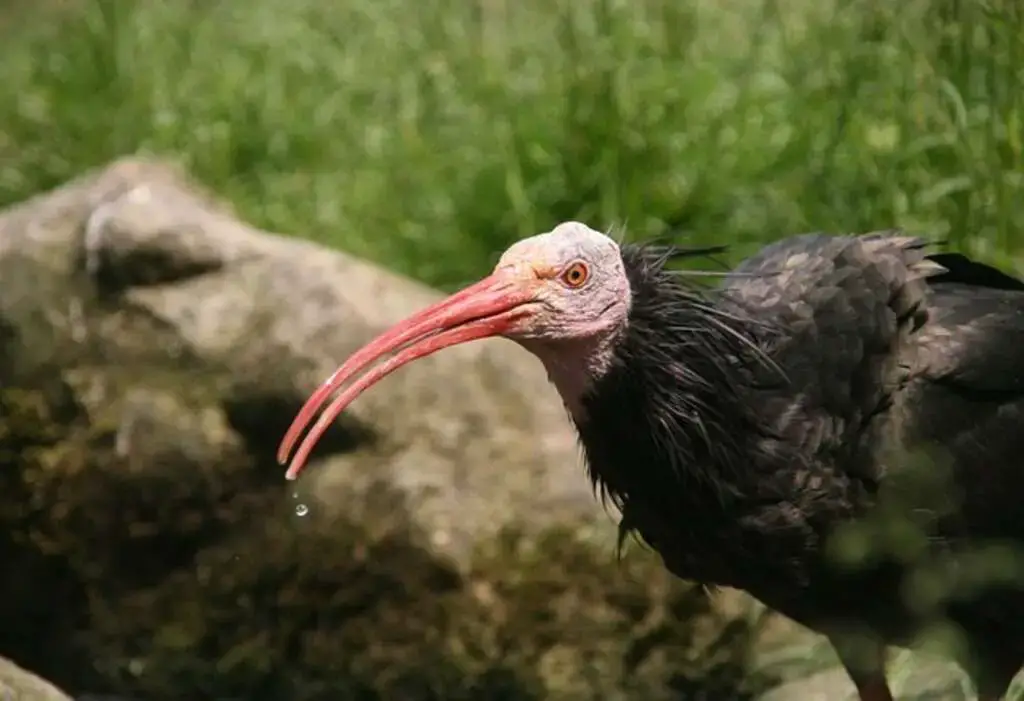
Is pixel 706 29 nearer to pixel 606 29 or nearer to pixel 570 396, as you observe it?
pixel 606 29

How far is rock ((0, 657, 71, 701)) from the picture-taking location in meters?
3.59

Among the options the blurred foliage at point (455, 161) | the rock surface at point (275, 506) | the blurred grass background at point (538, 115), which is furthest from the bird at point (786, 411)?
the blurred grass background at point (538, 115)

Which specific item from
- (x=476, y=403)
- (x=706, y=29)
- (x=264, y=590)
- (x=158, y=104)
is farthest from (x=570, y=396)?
(x=158, y=104)

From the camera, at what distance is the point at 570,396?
3676 mm

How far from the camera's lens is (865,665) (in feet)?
12.8

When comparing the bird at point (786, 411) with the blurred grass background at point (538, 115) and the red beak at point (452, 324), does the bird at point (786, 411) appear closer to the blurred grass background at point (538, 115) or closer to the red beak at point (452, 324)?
the red beak at point (452, 324)

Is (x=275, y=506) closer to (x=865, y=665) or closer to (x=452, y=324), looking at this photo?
(x=452, y=324)

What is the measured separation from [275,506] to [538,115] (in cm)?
200

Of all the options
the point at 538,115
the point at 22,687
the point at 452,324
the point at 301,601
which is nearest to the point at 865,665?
the point at 452,324

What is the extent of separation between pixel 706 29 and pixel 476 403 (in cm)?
265

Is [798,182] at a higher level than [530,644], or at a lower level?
higher

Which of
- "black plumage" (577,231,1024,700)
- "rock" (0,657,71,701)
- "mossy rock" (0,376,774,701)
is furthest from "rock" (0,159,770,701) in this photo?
"rock" (0,657,71,701)

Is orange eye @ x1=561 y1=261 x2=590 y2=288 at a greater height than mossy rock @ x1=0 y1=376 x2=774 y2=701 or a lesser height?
greater

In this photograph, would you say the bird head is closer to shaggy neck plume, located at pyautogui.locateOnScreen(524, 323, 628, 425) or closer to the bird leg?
shaggy neck plume, located at pyautogui.locateOnScreen(524, 323, 628, 425)
